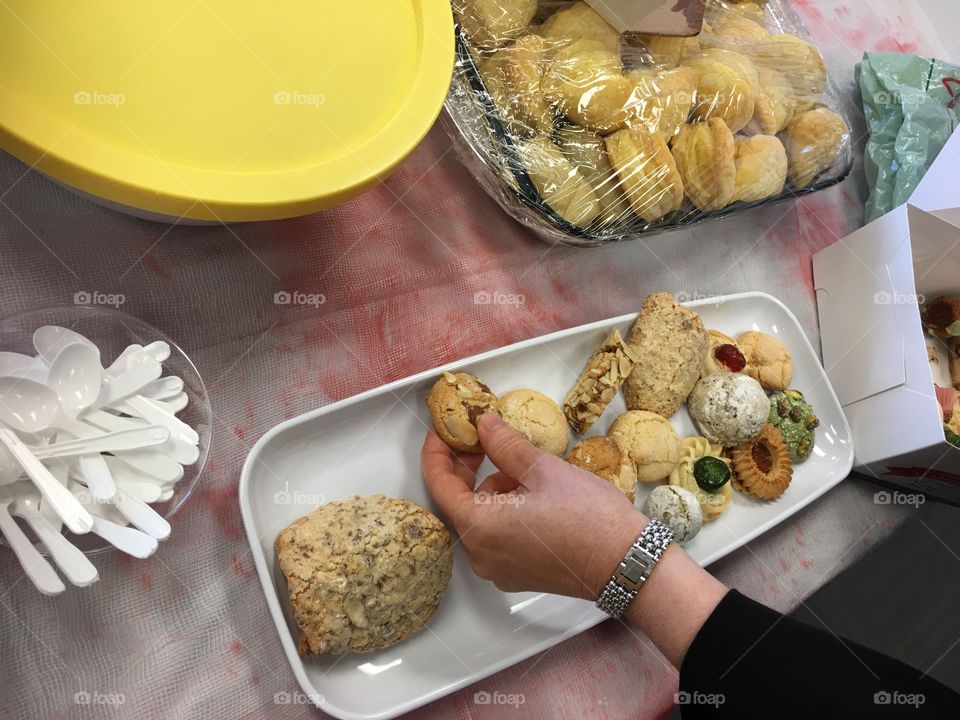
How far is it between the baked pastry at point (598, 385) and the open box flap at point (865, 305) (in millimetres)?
438

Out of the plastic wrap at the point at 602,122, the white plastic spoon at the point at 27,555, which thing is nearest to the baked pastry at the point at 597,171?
the plastic wrap at the point at 602,122

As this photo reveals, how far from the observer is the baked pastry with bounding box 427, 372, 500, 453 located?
2.56 feet

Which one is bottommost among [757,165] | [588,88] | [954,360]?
[954,360]

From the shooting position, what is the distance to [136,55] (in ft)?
1.89

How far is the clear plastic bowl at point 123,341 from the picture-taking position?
2.12 ft

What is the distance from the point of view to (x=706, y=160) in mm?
943

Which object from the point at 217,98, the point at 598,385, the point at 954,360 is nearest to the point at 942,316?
the point at 954,360

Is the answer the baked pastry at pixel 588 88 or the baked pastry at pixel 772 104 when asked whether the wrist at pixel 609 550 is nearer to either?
the baked pastry at pixel 588 88

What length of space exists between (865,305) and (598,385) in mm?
512

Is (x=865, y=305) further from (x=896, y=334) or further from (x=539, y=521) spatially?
(x=539, y=521)

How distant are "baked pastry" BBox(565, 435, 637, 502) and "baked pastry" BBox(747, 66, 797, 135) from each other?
511 millimetres

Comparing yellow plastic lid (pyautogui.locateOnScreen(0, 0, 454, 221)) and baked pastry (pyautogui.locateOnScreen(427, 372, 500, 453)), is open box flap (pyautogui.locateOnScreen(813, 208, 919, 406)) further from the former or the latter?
yellow plastic lid (pyautogui.locateOnScreen(0, 0, 454, 221))

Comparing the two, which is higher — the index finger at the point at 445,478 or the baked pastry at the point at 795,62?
the baked pastry at the point at 795,62

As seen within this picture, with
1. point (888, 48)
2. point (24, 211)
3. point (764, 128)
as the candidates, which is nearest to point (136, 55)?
point (24, 211)
